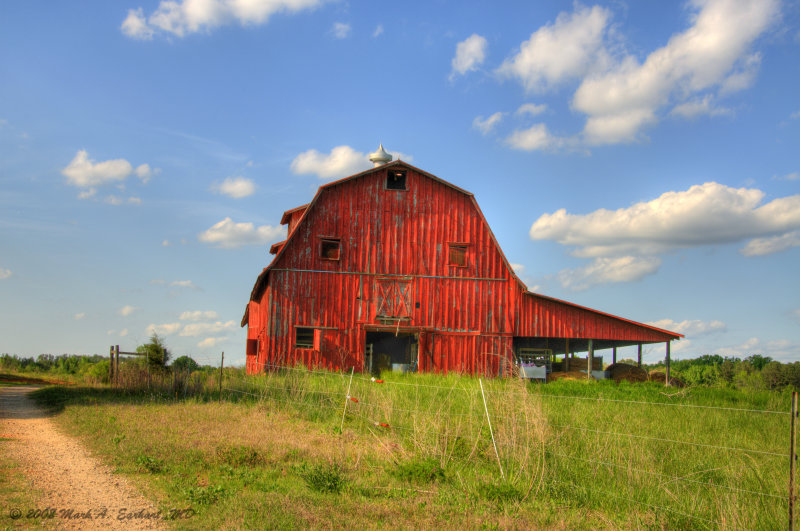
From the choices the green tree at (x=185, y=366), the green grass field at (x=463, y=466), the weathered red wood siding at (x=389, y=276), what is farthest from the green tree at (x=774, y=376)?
the green tree at (x=185, y=366)

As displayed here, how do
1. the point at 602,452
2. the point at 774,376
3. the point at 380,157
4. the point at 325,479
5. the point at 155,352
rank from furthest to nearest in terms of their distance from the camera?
the point at 774,376 < the point at 380,157 < the point at 155,352 < the point at 602,452 < the point at 325,479

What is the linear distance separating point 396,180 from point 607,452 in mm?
17352

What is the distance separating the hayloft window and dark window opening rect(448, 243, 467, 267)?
2.99m

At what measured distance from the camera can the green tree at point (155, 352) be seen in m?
22.5

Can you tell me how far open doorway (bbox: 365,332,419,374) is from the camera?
24364 millimetres

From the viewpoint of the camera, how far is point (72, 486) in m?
8.10

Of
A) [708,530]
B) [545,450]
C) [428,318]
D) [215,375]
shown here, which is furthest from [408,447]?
[428,318]

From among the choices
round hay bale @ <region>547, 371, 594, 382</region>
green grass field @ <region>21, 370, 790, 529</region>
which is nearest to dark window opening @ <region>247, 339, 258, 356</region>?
round hay bale @ <region>547, 371, 594, 382</region>

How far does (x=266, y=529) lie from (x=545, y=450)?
3.94 meters

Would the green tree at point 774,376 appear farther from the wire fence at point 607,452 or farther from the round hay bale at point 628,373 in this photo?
the wire fence at point 607,452

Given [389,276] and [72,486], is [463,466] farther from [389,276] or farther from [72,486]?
[389,276]

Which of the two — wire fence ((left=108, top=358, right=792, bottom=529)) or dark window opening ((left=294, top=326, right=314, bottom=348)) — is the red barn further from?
wire fence ((left=108, top=358, right=792, bottom=529))

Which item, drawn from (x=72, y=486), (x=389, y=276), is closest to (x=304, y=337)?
(x=389, y=276)

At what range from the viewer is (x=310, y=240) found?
A: 23922 mm
